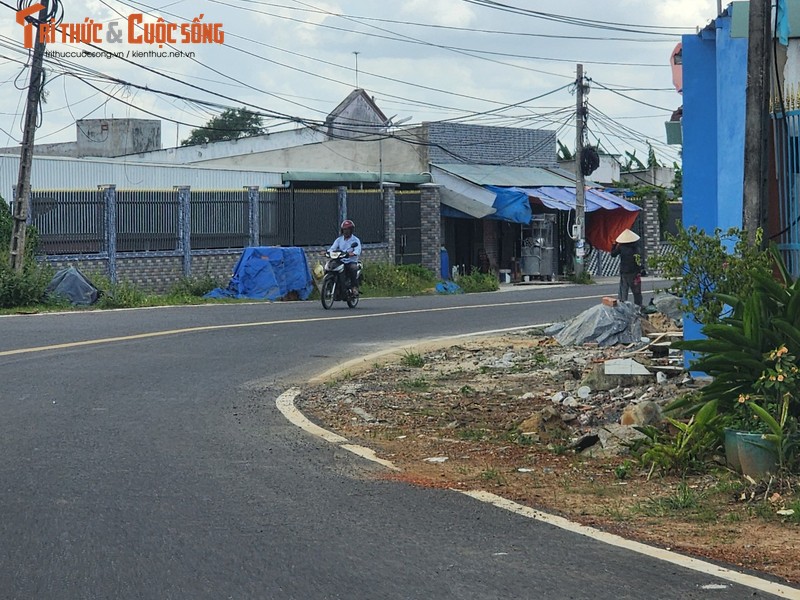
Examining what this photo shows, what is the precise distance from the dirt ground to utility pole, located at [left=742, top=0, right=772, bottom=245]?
5.78 feet

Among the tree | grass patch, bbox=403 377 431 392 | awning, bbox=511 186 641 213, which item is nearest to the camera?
grass patch, bbox=403 377 431 392

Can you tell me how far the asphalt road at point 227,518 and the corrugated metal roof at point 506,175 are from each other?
30270 mm

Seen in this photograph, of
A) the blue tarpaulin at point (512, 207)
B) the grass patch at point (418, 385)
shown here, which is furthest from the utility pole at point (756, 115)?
the blue tarpaulin at point (512, 207)

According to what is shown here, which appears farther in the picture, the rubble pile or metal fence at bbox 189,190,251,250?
metal fence at bbox 189,190,251,250

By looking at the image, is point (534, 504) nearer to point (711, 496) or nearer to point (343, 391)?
point (711, 496)

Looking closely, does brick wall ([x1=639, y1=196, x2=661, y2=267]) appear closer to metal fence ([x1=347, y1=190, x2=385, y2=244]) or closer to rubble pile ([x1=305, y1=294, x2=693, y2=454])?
metal fence ([x1=347, y1=190, x2=385, y2=244])

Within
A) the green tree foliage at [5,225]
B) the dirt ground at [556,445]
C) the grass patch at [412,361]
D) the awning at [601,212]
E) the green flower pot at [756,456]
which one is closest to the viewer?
the dirt ground at [556,445]

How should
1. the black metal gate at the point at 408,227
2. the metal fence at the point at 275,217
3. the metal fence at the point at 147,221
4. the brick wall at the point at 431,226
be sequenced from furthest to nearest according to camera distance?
the brick wall at the point at 431,226
the black metal gate at the point at 408,227
the metal fence at the point at 275,217
the metal fence at the point at 147,221

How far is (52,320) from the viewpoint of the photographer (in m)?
20.0

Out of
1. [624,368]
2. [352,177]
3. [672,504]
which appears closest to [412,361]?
[624,368]

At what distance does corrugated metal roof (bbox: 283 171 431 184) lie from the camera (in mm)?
37938

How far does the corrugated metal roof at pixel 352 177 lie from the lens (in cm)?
3794

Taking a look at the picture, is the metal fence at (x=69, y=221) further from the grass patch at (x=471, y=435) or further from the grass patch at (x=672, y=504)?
the grass patch at (x=672, y=504)

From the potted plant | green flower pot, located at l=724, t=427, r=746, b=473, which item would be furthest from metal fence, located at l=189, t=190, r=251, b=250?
green flower pot, located at l=724, t=427, r=746, b=473
